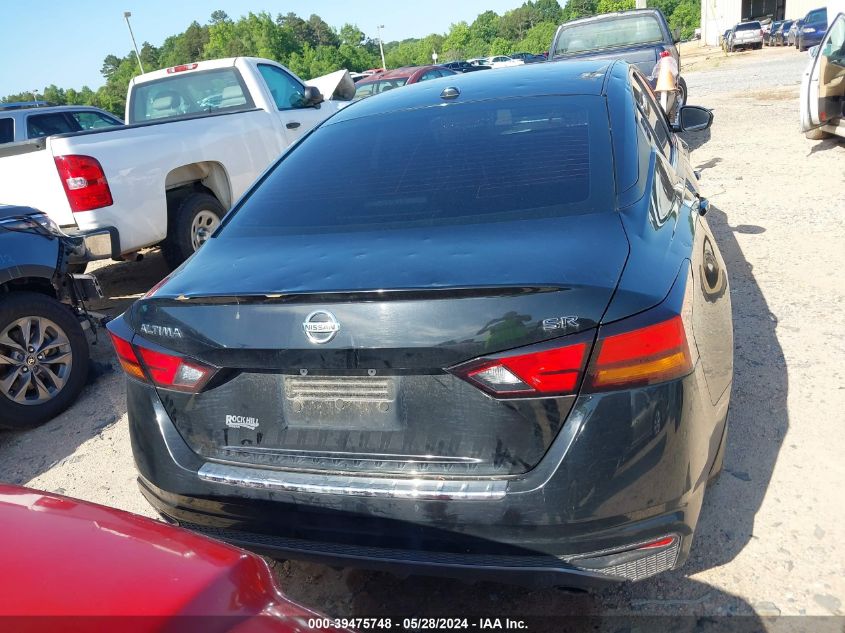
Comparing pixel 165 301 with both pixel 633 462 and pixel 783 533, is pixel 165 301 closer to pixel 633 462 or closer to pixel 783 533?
pixel 633 462

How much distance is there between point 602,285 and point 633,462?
0.48 meters

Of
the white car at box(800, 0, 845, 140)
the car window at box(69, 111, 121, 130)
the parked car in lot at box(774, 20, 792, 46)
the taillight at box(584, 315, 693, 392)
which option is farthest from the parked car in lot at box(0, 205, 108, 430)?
the parked car in lot at box(774, 20, 792, 46)

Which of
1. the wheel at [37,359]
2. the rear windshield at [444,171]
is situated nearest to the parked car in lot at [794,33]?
the rear windshield at [444,171]

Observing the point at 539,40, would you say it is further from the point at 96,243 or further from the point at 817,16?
the point at 96,243

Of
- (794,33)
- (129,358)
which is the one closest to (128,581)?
(129,358)

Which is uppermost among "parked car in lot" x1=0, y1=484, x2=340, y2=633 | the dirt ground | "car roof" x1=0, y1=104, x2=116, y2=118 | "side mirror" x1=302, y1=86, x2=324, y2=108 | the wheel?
"car roof" x1=0, y1=104, x2=116, y2=118

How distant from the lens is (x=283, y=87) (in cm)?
818

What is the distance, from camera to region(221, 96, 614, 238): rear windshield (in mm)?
2402

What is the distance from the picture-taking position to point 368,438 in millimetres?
2025

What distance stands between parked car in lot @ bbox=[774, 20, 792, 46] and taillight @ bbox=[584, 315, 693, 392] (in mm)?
39089

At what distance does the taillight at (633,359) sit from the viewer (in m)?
1.84

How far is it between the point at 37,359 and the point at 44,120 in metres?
8.40

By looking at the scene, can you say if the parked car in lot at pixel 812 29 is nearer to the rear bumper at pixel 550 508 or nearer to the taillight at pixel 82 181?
the taillight at pixel 82 181

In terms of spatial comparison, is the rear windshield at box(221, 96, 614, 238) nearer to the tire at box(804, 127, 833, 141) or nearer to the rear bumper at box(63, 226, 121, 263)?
the rear bumper at box(63, 226, 121, 263)
